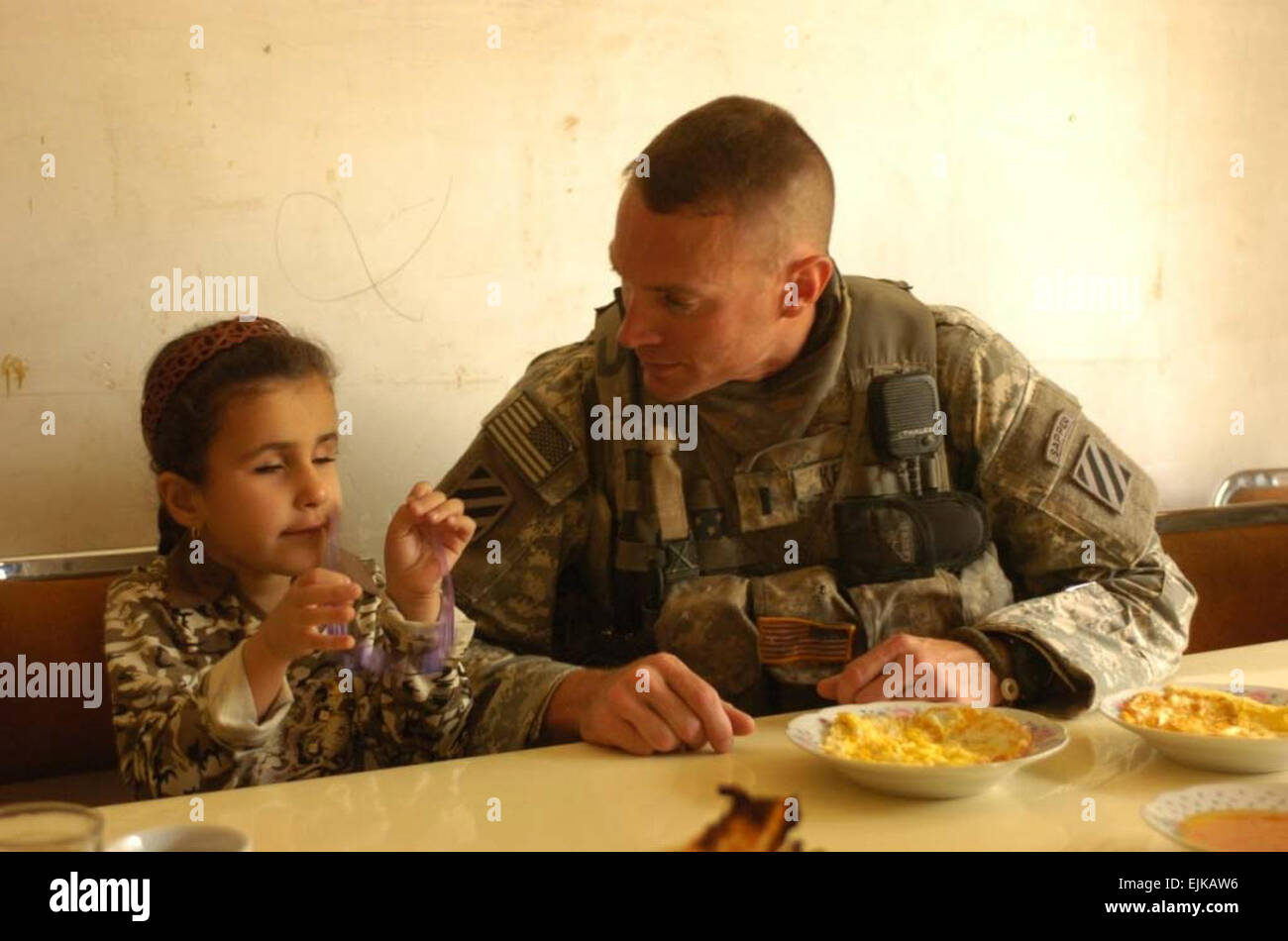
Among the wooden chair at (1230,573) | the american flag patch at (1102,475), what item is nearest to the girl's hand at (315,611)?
the american flag patch at (1102,475)

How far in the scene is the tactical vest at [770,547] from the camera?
180 centimetres

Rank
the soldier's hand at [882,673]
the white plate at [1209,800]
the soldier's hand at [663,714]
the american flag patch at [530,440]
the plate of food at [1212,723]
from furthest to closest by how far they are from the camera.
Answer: the american flag patch at [530,440], the soldier's hand at [882,673], the soldier's hand at [663,714], the plate of food at [1212,723], the white plate at [1209,800]

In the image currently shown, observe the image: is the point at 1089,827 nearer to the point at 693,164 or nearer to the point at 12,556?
the point at 693,164

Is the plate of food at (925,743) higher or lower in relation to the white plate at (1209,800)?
higher

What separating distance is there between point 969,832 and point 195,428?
107cm

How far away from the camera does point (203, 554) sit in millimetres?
1696

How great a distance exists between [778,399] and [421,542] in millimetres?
588

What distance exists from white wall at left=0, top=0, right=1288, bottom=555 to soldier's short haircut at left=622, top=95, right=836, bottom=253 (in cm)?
47

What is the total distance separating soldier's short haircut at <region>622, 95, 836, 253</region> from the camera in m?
1.82

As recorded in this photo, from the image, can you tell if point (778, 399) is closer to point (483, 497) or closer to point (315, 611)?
point (483, 497)

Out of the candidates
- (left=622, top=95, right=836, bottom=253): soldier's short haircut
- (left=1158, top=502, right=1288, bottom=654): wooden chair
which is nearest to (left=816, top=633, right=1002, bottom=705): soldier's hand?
(left=622, top=95, right=836, bottom=253): soldier's short haircut

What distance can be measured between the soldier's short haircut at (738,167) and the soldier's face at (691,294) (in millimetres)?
26

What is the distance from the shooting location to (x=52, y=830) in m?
0.91

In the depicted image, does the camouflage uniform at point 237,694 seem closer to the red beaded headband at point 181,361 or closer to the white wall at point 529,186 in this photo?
the red beaded headband at point 181,361
